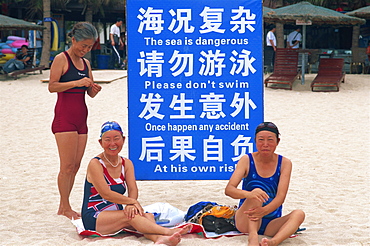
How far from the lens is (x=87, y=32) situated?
13.4 feet

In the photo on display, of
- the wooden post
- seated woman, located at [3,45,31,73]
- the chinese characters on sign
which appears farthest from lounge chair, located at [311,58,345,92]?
the chinese characters on sign

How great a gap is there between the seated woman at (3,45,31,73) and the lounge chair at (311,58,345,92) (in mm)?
8278

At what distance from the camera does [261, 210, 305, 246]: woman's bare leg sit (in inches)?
135

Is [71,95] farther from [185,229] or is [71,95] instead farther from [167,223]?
[185,229]

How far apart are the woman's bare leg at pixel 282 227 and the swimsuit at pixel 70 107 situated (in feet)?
5.64

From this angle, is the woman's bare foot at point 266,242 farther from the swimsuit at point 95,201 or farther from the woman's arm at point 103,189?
the swimsuit at point 95,201

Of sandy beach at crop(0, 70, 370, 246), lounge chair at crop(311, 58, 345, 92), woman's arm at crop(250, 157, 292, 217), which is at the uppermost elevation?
lounge chair at crop(311, 58, 345, 92)

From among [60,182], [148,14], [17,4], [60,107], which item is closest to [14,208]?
[60,182]

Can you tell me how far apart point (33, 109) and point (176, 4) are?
7357 millimetres

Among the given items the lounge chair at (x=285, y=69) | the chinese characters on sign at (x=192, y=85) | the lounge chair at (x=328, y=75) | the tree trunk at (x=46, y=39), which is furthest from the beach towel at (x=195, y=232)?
the tree trunk at (x=46, y=39)

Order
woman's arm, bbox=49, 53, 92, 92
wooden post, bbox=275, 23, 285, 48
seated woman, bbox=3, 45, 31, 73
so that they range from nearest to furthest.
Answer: woman's arm, bbox=49, 53, 92, 92 → seated woman, bbox=3, 45, 31, 73 → wooden post, bbox=275, 23, 285, 48

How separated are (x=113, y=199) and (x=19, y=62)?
1261 cm

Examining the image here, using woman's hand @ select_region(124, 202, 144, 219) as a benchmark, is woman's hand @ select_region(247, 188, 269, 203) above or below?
above

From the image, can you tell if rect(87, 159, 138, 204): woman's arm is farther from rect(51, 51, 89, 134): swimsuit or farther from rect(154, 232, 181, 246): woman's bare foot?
rect(51, 51, 89, 134): swimsuit
